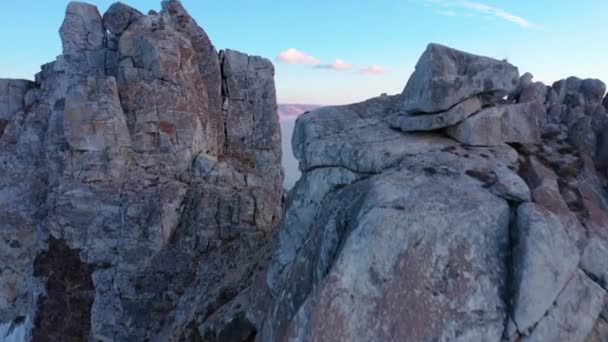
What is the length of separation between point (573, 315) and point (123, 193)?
82.5ft

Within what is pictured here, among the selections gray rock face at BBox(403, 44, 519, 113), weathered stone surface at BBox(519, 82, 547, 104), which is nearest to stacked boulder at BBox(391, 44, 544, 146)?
gray rock face at BBox(403, 44, 519, 113)

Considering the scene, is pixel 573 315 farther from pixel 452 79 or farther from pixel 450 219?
pixel 452 79

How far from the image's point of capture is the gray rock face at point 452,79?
14.0 meters

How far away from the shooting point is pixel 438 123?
1437 cm

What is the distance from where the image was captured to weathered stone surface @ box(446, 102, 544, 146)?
14.2m

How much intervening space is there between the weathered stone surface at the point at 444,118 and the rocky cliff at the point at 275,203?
0.27 feet

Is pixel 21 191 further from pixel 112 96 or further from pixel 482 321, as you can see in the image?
pixel 482 321

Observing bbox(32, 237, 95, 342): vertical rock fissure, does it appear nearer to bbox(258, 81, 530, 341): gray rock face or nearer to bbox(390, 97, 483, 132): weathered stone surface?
bbox(258, 81, 530, 341): gray rock face

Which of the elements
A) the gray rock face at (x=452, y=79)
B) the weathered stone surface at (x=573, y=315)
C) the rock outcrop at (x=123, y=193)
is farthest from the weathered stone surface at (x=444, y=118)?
the rock outcrop at (x=123, y=193)

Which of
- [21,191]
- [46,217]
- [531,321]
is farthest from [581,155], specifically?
[21,191]

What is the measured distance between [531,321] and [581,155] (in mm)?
7655

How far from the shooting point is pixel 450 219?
11242 millimetres

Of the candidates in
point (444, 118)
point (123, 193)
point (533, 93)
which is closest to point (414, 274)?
point (444, 118)

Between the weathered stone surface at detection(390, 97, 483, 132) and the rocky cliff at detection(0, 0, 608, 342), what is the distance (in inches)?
3.2
